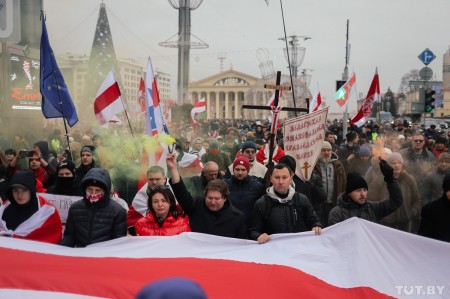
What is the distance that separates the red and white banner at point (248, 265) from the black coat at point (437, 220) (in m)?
0.37

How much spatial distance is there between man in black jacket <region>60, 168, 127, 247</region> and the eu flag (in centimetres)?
312

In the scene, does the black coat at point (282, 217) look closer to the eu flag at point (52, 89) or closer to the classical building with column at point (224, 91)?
the eu flag at point (52, 89)

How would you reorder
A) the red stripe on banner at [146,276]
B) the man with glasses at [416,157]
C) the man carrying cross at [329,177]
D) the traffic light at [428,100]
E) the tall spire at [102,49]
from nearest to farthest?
the red stripe on banner at [146,276] < the man carrying cross at [329,177] < the man with glasses at [416,157] < the traffic light at [428,100] < the tall spire at [102,49]

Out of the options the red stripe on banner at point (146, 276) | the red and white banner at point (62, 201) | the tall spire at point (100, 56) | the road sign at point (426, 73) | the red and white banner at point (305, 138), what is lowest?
the red stripe on banner at point (146, 276)

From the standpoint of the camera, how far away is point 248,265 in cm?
375

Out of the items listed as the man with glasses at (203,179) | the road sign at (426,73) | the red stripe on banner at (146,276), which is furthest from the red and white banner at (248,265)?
the road sign at (426,73)

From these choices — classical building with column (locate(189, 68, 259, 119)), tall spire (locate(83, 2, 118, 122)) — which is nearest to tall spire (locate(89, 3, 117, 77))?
tall spire (locate(83, 2, 118, 122))

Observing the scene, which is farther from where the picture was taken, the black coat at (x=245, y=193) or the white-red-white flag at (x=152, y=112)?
the white-red-white flag at (x=152, y=112)

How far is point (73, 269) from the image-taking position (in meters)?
3.60

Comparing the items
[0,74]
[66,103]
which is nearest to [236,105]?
[0,74]

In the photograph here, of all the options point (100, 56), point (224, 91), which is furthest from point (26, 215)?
point (224, 91)

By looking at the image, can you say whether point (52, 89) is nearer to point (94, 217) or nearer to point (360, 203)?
point (94, 217)

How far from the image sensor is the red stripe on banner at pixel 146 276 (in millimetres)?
3389

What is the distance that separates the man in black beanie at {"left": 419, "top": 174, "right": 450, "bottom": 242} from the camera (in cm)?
413
